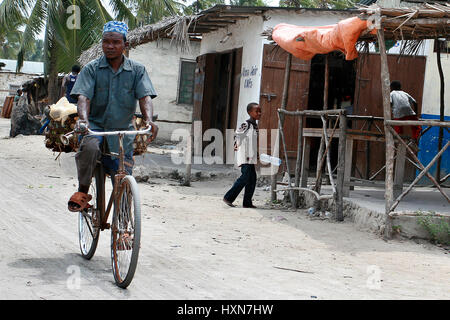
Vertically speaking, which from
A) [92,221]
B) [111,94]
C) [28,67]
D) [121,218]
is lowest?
[92,221]

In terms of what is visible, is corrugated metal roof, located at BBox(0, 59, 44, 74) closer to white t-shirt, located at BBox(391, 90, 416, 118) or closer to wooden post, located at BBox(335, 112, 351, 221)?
white t-shirt, located at BBox(391, 90, 416, 118)

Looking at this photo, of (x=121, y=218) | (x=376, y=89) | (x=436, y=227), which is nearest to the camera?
(x=121, y=218)

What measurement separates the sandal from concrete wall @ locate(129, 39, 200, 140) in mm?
16367

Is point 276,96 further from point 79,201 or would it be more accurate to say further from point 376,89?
point 79,201

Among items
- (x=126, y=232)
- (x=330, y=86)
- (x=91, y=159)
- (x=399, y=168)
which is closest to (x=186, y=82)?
(x=330, y=86)

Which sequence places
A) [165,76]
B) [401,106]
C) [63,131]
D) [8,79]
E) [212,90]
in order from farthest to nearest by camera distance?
Answer: 1. [8,79]
2. [165,76]
3. [212,90]
4. [401,106]
5. [63,131]

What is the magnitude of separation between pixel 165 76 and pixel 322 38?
13.8 meters

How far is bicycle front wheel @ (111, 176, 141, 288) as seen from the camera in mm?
4230

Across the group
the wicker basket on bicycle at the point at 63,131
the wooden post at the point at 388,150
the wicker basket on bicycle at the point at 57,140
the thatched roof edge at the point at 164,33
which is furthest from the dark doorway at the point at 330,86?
the wicker basket on bicycle at the point at 57,140

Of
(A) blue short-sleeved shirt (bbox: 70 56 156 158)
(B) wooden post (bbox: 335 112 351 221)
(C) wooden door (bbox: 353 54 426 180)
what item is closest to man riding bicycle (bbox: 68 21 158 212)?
(A) blue short-sleeved shirt (bbox: 70 56 156 158)

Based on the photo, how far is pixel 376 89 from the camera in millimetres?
12930

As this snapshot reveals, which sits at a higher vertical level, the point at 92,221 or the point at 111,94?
the point at 111,94

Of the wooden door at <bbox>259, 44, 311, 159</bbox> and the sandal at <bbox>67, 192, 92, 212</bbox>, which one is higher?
the wooden door at <bbox>259, 44, 311, 159</bbox>
